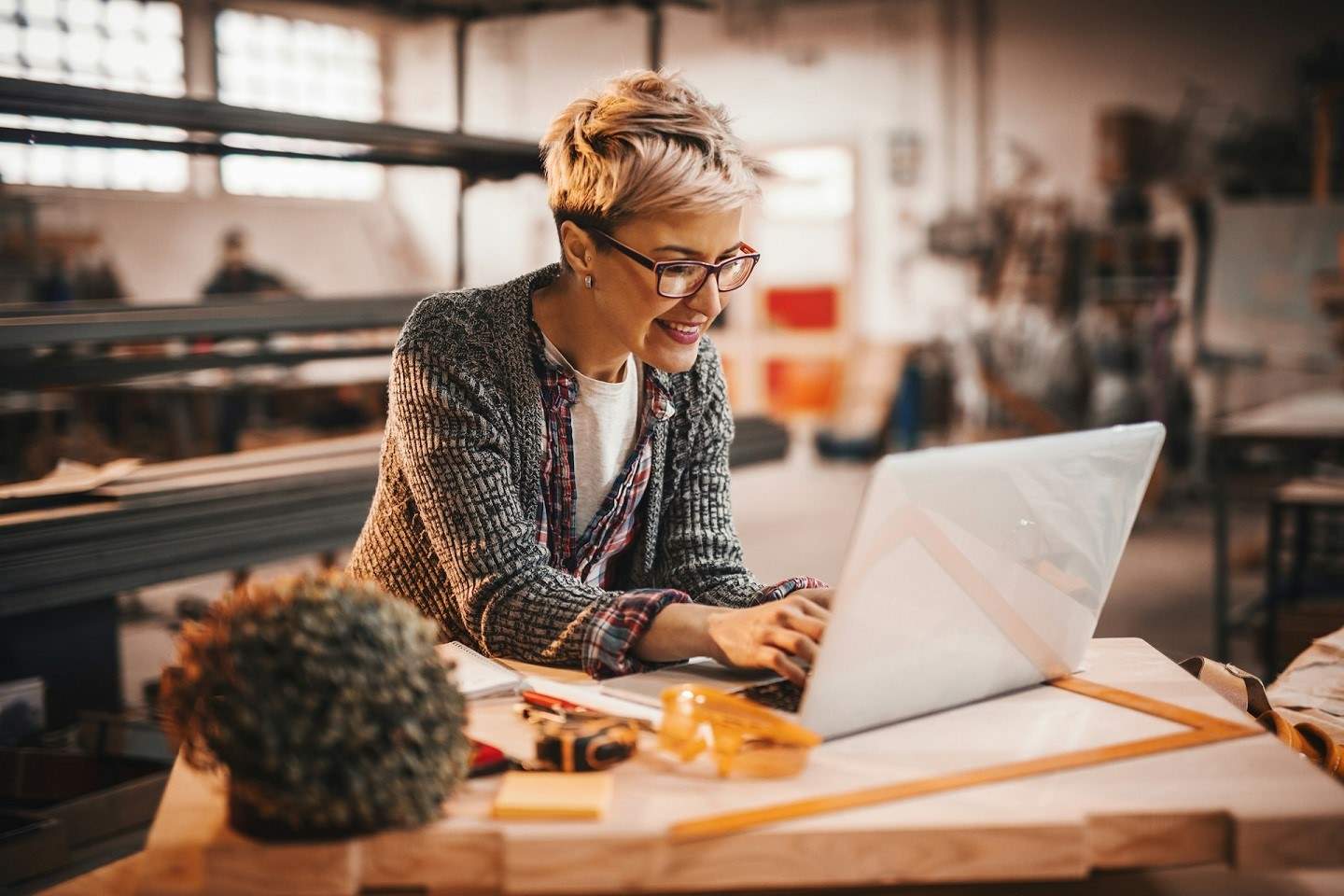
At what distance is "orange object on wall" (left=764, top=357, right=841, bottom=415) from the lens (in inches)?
417

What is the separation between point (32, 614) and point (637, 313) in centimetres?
178

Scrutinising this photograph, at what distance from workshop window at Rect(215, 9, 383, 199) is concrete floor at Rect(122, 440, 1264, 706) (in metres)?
5.24

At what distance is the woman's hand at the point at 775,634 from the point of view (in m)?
1.17

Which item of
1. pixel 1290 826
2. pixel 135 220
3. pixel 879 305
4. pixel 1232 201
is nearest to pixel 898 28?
pixel 879 305

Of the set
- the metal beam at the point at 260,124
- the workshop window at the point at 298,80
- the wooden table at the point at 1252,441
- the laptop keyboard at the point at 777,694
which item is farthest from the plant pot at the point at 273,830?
the workshop window at the point at 298,80

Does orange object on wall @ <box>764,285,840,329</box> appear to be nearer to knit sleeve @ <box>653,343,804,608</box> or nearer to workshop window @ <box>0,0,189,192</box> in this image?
workshop window @ <box>0,0,189,192</box>

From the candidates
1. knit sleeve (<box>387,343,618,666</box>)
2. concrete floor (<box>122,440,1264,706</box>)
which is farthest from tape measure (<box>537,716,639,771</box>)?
concrete floor (<box>122,440,1264,706</box>)

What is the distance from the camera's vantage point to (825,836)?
35.4 inches

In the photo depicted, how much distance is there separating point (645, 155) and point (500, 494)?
1.33 feet

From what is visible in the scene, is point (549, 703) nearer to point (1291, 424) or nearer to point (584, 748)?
point (584, 748)

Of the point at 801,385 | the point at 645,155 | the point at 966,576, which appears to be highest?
the point at 645,155

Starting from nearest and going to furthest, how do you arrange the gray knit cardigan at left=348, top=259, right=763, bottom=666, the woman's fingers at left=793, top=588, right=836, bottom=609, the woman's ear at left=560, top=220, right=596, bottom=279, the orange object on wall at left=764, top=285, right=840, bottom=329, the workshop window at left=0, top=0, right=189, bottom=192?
the woman's fingers at left=793, top=588, right=836, bottom=609 → the gray knit cardigan at left=348, top=259, right=763, bottom=666 → the woman's ear at left=560, top=220, right=596, bottom=279 → the workshop window at left=0, top=0, right=189, bottom=192 → the orange object on wall at left=764, top=285, right=840, bottom=329

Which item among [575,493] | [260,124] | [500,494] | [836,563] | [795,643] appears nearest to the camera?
[795,643]

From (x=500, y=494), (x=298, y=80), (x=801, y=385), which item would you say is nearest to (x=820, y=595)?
(x=500, y=494)
